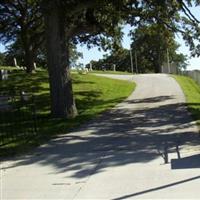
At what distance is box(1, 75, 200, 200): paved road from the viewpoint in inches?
327

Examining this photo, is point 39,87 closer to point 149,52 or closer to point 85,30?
point 85,30

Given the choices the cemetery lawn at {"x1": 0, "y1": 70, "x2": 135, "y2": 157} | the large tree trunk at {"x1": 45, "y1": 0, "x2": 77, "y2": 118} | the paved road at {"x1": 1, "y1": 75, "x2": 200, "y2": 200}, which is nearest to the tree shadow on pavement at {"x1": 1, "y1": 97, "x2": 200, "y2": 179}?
the paved road at {"x1": 1, "y1": 75, "x2": 200, "y2": 200}

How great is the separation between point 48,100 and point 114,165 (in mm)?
14831

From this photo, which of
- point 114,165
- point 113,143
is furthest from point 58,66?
point 114,165

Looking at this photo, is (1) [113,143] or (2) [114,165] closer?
(2) [114,165]

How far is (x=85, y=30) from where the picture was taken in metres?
23.4

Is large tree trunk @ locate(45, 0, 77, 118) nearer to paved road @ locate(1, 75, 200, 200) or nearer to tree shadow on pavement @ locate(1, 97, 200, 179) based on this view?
tree shadow on pavement @ locate(1, 97, 200, 179)

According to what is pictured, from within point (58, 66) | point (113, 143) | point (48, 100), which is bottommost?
point (113, 143)

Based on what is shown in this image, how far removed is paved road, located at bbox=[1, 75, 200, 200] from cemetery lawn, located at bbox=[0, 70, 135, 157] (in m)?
0.60

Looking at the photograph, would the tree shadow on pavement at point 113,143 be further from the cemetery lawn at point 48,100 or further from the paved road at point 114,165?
the cemetery lawn at point 48,100

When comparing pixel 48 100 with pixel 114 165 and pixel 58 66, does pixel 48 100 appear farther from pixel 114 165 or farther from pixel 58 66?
pixel 114 165

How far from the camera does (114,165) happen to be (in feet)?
33.4

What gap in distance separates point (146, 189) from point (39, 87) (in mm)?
21887

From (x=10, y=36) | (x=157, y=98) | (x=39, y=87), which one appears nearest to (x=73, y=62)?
(x=10, y=36)
